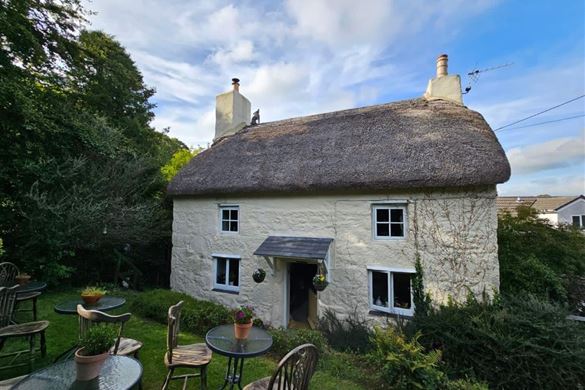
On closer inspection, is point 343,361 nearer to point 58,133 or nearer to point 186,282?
point 186,282

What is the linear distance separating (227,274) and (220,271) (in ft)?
1.19

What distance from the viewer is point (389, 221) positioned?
23.1 ft

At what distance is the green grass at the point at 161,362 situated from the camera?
4.28 meters

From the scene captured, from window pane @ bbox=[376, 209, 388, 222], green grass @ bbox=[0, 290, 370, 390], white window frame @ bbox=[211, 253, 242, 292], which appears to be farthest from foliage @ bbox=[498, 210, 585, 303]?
white window frame @ bbox=[211, 253, 242, 292]

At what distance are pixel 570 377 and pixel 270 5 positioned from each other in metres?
10.2

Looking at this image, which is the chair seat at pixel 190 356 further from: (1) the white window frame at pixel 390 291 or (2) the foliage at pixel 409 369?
(1) the white window frame at pixel 390 291

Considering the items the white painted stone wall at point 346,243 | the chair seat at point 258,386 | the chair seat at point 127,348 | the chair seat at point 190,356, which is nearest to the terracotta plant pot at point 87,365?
the chair seat at point 190,356

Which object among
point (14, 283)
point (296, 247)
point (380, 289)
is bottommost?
point (380, 289)

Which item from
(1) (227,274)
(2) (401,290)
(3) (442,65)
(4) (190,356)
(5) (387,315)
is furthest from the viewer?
(3) (442,65)

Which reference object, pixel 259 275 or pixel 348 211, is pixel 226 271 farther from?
pixel 348 211

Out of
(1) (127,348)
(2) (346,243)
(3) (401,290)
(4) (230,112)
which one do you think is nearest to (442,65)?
(2) (346,243)

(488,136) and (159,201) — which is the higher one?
(488,136)

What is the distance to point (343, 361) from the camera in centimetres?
504

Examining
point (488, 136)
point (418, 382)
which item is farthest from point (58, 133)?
point (488, 136)
